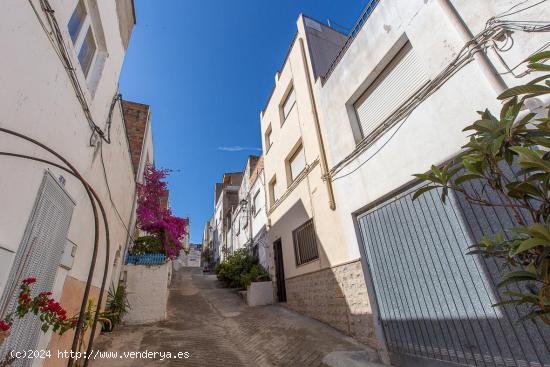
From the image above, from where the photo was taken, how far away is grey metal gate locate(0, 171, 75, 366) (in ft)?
8.25

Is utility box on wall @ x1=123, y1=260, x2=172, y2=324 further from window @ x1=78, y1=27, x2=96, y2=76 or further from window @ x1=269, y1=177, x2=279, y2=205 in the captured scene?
window @ x1=269, y1=177, x2=279, y2=205

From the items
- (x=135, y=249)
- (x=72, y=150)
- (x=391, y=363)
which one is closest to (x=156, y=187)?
(x=135, y=249)

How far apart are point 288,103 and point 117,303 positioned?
8.73 meters

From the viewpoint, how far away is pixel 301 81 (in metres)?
9.34

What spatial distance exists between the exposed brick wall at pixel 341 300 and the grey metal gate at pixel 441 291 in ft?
1.33

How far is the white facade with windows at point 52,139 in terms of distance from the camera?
235 centimetres

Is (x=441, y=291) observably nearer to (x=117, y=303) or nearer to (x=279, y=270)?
(x=279, y=270)

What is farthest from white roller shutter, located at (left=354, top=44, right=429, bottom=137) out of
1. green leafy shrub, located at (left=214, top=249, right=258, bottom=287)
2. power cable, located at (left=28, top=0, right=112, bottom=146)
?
green leafy shrub, located at (left=214, top=249, right=258, bottom=287)

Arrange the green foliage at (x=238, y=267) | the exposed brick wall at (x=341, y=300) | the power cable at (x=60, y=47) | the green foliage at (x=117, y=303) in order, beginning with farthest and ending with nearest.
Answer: the green foliage at (x=238, y=267)
the green foliage at (x=117, y=303)
the exposed brick wall at (x=341, y=300)
the power cable at (x=60, y=47)

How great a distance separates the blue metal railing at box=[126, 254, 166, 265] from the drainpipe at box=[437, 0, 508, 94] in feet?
27.1

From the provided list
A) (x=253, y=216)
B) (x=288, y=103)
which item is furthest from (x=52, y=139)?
(x=253, y=216)

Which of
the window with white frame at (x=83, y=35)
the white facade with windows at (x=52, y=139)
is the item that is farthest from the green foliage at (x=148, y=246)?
the window with white frame at (x=83, y=35)

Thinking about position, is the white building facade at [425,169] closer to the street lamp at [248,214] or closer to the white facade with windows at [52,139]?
the white facade with windows at [52,139]

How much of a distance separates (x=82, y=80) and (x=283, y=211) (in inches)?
291
